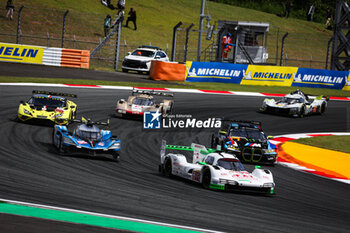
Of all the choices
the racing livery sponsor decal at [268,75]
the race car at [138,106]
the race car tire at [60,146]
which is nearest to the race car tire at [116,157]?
the race car tire at [60,146]

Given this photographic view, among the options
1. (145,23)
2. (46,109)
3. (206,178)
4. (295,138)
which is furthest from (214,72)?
(206,178)

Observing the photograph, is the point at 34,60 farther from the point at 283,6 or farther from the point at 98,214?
the point at 283,6

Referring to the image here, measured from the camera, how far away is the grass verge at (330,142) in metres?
22.2

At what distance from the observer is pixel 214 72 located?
37031 millimetres

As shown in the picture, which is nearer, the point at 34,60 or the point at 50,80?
the point at 50,80

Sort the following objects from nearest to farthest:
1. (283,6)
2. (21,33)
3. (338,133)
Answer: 1. (338,133)
2. (21,33)
3. (283,6)

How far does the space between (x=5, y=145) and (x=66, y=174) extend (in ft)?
12.6

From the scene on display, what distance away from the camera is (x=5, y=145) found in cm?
1691

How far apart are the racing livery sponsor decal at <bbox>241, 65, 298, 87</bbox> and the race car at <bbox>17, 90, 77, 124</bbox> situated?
1854 cm

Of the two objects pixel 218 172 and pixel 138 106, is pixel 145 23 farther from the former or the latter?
pixel 218 172

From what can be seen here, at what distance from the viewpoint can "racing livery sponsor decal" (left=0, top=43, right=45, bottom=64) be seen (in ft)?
115

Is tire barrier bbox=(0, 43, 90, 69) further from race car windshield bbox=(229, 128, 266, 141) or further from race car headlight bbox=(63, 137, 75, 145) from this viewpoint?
race car headlight bbox=(63, 137, 75, 145)

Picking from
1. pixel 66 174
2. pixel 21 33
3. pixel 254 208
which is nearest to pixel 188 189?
pixel 254 208

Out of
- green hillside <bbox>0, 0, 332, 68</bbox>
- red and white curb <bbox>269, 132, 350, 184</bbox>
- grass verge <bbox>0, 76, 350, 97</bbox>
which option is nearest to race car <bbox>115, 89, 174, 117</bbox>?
red and white curb <bbox>269, 132, 350, 184</bbox>
